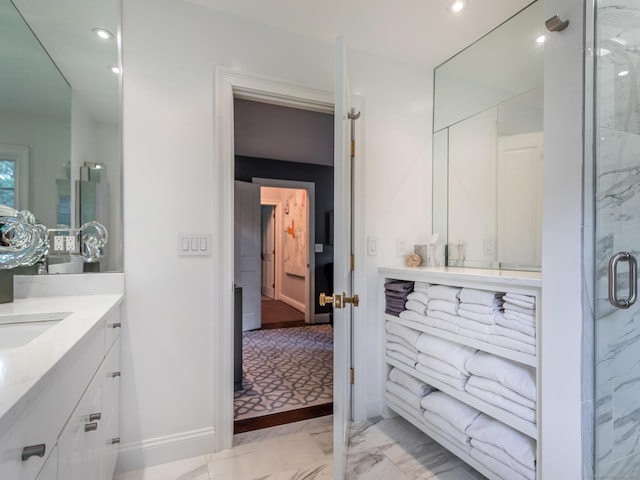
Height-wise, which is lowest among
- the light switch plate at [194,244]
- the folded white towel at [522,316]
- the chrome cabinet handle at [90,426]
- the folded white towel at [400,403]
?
the folded white towel at [400,403]

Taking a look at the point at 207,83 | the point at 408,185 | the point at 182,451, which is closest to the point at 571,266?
the point at 408,185

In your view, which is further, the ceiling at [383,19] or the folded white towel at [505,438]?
the ceiling at [383,19]

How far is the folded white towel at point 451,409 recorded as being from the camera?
1559 millimetres

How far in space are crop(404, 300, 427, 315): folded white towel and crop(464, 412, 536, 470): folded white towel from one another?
0.56 meters

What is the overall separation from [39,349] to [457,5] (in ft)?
7.31

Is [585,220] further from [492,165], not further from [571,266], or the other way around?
[492,165]

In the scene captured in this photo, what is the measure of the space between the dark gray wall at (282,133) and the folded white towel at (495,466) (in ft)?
10.1

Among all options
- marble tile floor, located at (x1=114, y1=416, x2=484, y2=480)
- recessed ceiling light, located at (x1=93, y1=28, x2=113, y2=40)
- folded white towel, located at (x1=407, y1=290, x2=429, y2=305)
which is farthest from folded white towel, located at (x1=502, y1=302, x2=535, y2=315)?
recessed ceiling light, located at (x1=93, y1=28, x2=113, y2=40)

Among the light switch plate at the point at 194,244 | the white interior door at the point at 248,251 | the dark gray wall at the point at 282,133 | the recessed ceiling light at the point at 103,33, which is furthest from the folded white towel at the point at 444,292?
the white interior door at the point at 248,251

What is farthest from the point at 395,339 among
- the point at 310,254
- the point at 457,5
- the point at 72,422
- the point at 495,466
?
the point at 310,254

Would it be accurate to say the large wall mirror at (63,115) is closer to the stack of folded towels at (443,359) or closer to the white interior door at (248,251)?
the stack of folded towels at (443,359)

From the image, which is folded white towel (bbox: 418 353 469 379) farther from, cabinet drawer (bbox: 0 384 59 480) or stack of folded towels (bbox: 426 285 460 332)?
cabinet drawer (bbox: 0 384 59 480)

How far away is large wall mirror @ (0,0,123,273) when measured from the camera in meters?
1.45

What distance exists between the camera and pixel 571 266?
1129mm
